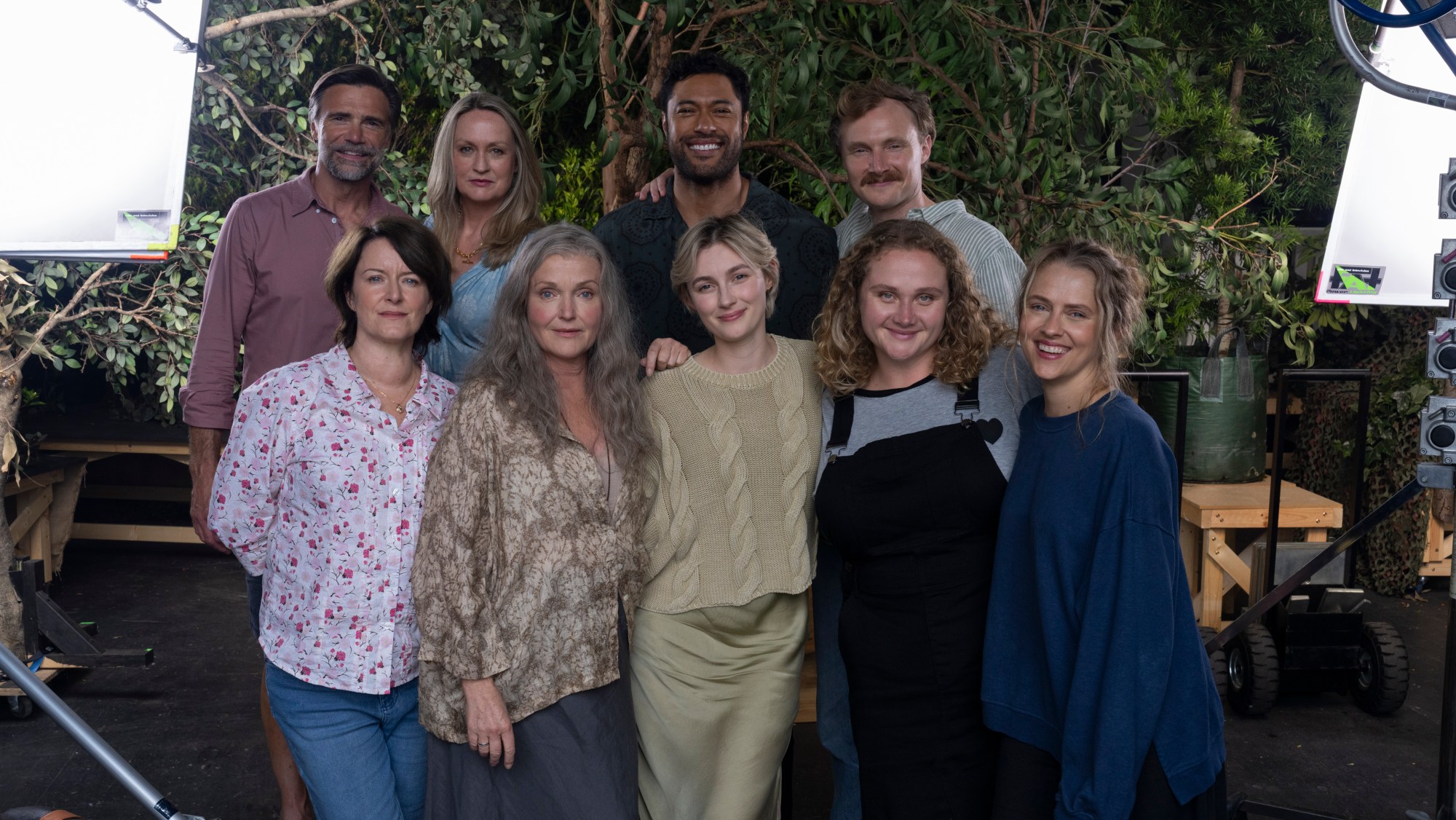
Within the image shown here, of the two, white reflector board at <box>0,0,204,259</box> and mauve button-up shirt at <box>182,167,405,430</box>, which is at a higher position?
white reflector board at <box>0,0,204,259</box>

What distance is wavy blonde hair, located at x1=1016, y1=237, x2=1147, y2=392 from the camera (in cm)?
174

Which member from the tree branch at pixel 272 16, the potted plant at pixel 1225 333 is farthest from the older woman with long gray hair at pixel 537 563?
the tree branch at pixel 272 16

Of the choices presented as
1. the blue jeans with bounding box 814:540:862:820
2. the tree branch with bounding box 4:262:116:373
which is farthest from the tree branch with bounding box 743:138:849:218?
the tree branch with bounding box 4:262:116:373

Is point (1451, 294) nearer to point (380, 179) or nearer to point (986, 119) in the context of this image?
point (986, 119)

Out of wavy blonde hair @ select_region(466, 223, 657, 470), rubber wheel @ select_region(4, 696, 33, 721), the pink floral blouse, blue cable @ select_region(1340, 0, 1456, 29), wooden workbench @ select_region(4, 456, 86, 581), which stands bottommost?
rubber wheel @ select_region(4, 696, 33, 721)

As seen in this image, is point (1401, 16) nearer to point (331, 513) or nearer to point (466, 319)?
point (466, 319)

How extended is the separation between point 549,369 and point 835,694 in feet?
2.71

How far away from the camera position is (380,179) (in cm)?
402

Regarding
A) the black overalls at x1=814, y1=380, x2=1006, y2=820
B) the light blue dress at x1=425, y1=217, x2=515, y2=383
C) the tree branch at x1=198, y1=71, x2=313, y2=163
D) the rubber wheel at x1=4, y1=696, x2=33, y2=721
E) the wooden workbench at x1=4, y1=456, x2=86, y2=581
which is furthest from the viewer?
the wooden workbench at x1=4, y1=456, x2=86, y2=581

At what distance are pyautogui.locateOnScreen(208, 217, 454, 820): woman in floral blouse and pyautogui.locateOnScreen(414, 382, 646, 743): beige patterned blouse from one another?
62 mm

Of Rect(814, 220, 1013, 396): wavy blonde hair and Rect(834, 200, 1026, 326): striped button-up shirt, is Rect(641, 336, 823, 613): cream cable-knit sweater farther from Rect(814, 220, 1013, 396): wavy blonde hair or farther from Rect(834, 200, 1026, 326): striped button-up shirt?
Rect(834, 200, 1026, 326): striped button-up shirt

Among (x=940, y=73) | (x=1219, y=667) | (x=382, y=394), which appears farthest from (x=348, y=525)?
(x=1219, y=667)

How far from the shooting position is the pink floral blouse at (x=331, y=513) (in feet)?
5.96

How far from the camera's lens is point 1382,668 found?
3.53m
